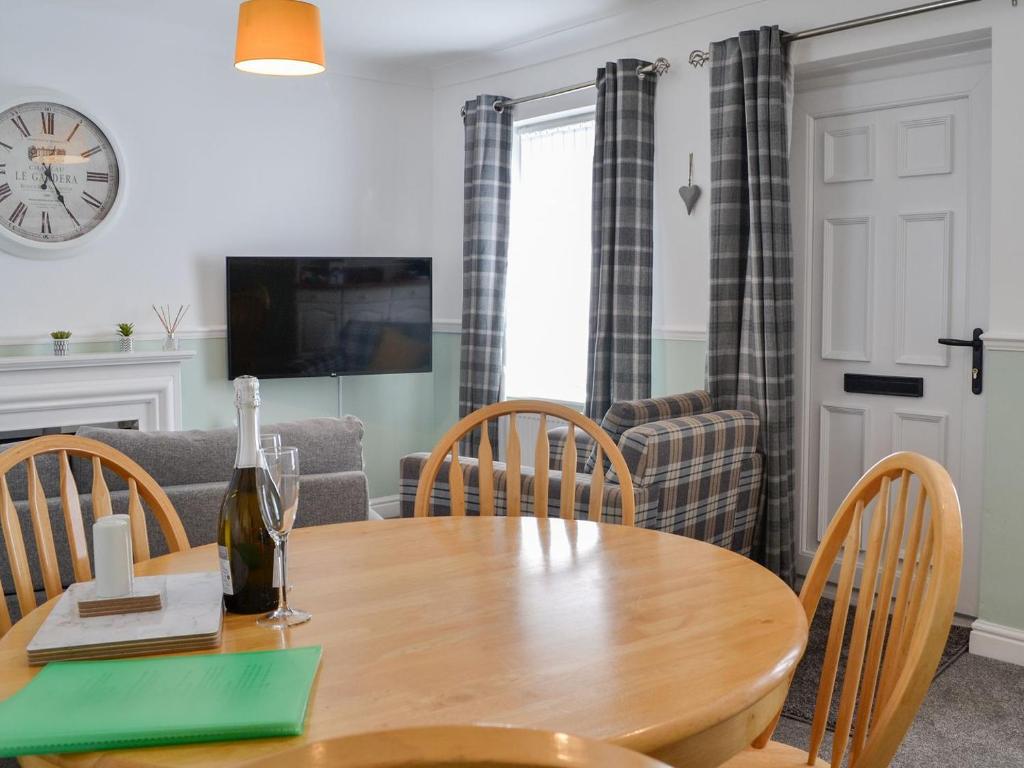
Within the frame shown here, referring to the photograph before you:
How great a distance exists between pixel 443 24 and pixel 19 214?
7.30 feet

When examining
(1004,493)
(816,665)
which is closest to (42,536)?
(816,665)

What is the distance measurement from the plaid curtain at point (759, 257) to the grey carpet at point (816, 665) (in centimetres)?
35

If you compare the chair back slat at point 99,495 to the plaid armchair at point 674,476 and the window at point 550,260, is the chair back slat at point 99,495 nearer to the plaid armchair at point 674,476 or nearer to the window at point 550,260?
the plaid armchair at point 674,476

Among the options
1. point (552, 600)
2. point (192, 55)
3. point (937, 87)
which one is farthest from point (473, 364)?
point (552, 600)

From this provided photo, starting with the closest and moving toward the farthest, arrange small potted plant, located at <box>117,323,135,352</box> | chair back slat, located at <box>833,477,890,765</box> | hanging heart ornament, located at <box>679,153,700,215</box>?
chair back slat, located at <box>833,477,890,765</box> → hanging heart ornament, located at <box>679,153,700,215</box> → small potted plant, located at <box>117,323,135,352</box>

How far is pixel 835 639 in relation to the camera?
152cm

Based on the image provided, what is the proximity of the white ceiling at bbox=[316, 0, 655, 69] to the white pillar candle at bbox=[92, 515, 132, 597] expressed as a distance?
381 cm

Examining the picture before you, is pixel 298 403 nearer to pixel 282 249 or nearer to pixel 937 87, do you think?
pixel 282 249

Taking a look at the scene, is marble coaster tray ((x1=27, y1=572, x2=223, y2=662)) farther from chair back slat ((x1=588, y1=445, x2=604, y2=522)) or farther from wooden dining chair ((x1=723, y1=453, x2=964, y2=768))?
chair back slat ((x1=588, y1=445, x2=604, y2=522))

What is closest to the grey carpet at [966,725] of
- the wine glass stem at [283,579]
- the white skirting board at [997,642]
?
the white skirting board at [997,642]

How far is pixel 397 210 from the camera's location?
5949mm

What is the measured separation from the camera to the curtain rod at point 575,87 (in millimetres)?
4586

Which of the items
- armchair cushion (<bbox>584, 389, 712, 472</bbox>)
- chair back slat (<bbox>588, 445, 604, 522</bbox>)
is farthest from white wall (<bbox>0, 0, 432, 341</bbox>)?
chair back slat (<bbox>588, 445, 604, 522</bbox>)

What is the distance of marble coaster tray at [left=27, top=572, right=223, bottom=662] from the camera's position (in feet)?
3.88
